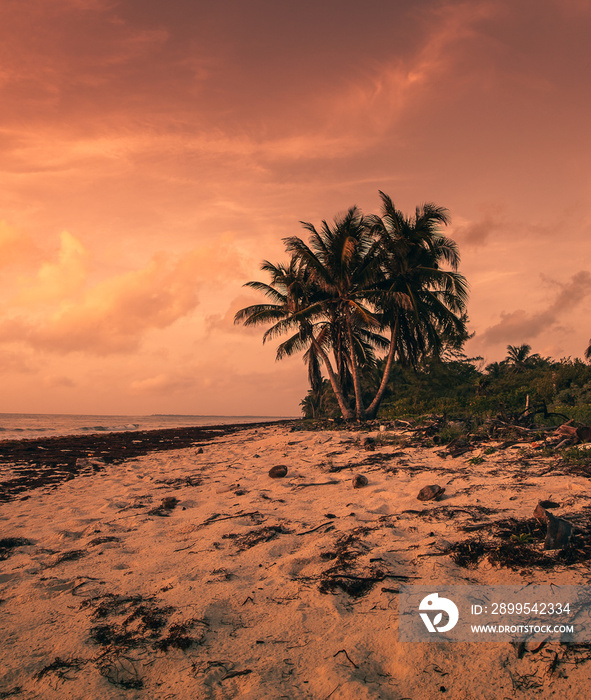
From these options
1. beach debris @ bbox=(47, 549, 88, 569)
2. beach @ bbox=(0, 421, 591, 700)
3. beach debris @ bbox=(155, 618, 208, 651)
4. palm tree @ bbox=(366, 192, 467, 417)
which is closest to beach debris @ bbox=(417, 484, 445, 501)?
beach @ bbox=(0, 421, 591, 700)

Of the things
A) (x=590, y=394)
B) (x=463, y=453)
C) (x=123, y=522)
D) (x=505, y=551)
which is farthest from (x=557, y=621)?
(x=590, y=394)

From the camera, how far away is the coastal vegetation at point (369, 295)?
1673 centimetres

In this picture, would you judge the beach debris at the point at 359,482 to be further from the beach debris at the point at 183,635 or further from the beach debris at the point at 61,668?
the beach debris at the point at 61,668

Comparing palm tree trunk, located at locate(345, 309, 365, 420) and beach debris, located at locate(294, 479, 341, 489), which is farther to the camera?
palm tree trunk, located at locate(345, 309, 365, 420)

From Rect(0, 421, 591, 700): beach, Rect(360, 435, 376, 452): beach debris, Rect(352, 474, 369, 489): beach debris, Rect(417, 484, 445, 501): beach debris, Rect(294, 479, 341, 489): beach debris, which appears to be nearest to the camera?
Rect(0, 421, 591, 700): beach

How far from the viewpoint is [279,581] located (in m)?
2.75

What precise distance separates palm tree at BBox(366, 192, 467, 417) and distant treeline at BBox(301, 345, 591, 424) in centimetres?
171

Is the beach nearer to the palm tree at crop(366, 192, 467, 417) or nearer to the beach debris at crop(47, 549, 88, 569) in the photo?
the beach debris at crop(47, 549, 88, 569)

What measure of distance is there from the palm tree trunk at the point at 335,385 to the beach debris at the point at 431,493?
13508mm

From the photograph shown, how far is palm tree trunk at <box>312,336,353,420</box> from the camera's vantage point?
18.2 metres

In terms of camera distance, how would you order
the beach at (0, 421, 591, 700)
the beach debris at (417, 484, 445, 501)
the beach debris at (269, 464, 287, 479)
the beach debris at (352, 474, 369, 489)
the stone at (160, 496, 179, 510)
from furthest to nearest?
the beach debris at (269, 464, 287, 479)
the beach debris at (352, 474, 369, 489)
the stone at (160, 496, 179, 510)
the beach debris at (417, 484, 445, 501)
the beach at (0, 421, 591, 700)

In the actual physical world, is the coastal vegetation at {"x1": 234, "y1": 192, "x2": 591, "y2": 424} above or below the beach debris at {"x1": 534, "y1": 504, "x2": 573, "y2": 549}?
above

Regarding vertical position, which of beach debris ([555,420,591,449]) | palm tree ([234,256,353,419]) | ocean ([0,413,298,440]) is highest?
palm tree ([234,256,353,419])

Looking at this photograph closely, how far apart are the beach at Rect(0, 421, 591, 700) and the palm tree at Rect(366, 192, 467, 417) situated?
11637 mm
